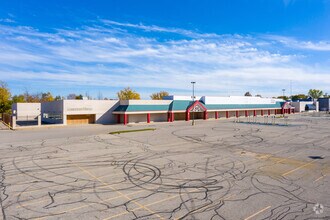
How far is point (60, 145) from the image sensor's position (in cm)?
2595

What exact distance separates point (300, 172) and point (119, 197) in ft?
40.9

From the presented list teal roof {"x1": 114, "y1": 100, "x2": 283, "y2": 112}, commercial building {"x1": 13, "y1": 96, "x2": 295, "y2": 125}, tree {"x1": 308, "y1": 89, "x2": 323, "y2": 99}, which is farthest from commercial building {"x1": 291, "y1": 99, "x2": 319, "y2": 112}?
tree {"x1": 308, "y1": 89, "x2": 323, "y2": 99}

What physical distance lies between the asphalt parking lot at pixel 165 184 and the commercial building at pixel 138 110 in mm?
28247

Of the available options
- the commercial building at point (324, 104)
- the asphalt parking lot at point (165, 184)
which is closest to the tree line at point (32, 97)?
the asphalt parking lot at point (165, 184)

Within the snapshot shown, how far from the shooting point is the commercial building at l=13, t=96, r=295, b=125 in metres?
50.4

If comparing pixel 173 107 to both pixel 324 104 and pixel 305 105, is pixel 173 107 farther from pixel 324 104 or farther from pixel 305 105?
pixel 324 104

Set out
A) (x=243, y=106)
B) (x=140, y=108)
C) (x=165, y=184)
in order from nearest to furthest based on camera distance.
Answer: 1. (x=165, y=184)
2. (x=140, y=108)
3. (x=243, y=106)

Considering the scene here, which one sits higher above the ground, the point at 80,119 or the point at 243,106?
the point at 243,106

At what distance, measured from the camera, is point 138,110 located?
52.8m

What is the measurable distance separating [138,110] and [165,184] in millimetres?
40417

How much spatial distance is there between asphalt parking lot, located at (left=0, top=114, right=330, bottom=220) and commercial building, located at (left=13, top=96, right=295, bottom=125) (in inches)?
1112

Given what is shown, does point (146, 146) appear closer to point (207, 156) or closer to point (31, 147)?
point (207, 156)

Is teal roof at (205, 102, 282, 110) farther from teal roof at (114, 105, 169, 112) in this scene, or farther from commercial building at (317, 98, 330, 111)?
commercial building at (317, 98, 330, 111)

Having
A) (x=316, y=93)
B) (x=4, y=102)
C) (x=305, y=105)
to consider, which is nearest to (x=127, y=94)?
(x=4, y=102)
